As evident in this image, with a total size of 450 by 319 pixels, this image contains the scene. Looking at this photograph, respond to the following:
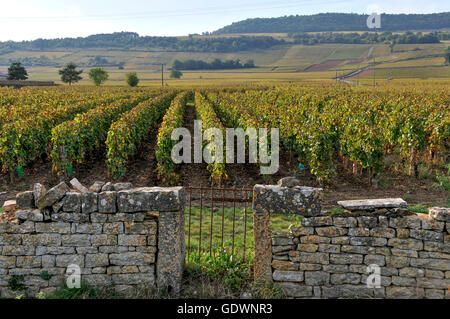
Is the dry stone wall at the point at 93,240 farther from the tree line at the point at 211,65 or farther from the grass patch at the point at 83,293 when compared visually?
the tree line at the point at 211,65

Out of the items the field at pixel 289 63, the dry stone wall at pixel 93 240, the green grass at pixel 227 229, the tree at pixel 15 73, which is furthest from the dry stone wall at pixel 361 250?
the field at pixel 289 63

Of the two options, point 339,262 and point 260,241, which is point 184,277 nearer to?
point 260,241

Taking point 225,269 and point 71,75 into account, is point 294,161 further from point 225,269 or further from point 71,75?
point 71,75

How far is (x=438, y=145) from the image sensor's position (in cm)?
1364

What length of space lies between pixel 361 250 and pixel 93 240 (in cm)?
408

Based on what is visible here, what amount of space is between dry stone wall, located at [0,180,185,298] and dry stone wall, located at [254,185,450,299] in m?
1.48

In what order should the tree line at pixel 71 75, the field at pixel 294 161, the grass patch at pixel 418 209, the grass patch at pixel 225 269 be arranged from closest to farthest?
the grass patch at pixel 225 269
the grass patch at pixel 418 209
the field at pixel 294 161
the tree line at pixel 71 75

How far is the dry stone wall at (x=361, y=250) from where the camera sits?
527cm

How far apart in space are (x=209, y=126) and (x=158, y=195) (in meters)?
9.74

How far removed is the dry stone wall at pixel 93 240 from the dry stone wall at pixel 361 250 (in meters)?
1.48

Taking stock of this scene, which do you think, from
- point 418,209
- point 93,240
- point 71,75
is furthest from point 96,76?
point 93,240

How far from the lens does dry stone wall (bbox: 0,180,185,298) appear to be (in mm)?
5383

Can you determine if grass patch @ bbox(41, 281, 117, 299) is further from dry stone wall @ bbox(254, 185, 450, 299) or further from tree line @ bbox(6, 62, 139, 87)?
tree line @ bbox(6, 62, 139, 87)

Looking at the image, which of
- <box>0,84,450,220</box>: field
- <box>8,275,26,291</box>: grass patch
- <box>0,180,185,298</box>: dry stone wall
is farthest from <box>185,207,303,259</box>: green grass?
<box>8,275,26,291</box>: grass patch
